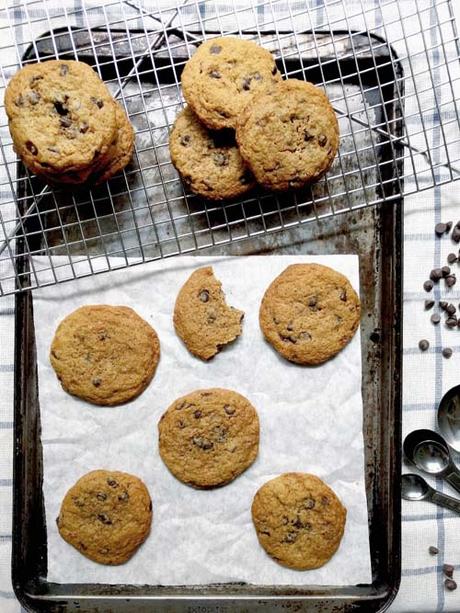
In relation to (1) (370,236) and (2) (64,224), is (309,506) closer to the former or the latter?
(1) (370,236)

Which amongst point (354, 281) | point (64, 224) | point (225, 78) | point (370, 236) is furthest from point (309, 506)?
point (225, 78)

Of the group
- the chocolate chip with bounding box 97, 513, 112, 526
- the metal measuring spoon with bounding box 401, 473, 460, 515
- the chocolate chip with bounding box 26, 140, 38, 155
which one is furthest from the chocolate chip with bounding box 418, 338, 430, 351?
the chocolate chip with bounding box 26, 140, 38, 155

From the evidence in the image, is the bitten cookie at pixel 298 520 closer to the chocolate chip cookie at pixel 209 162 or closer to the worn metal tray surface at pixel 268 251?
the worn metal tray surface at pixel 268 251

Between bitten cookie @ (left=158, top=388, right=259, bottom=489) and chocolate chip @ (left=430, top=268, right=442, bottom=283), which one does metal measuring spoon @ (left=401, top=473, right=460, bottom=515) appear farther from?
chocolate chip @ (left=430, top=268, right=442, bottom=283)

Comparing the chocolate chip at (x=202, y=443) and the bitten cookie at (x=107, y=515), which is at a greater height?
the chocolate chip at (x=202, y=443)

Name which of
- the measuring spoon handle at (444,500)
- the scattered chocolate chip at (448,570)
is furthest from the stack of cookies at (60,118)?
the scattered chocolate chip at (448,570)

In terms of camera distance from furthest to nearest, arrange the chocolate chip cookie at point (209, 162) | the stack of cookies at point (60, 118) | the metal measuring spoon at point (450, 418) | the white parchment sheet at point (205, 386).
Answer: the metal measuring spoon at point (450, 418)
the white parchment sheet at point (205, 386)
the chocolate chip cookie at point (209, 162)
the stack of cookies at point (60, 118)
